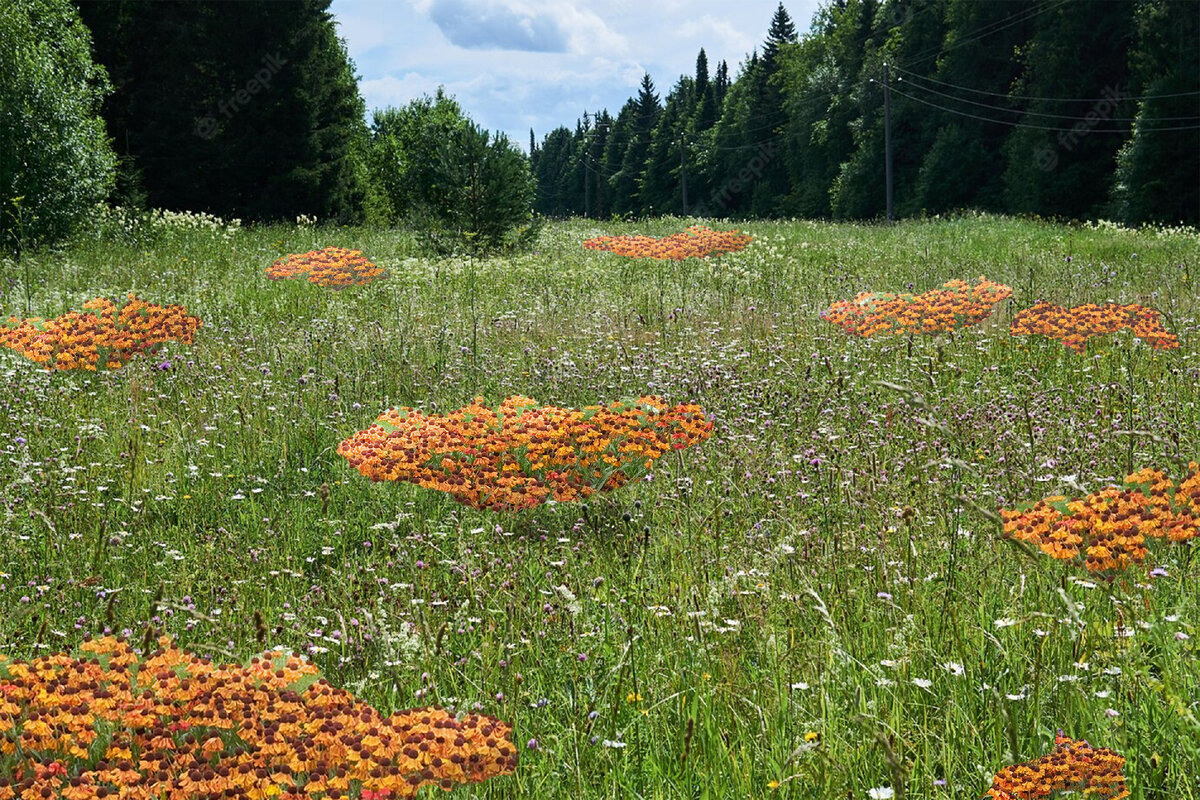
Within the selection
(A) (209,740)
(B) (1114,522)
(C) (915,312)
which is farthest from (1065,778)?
(C) (915,312)

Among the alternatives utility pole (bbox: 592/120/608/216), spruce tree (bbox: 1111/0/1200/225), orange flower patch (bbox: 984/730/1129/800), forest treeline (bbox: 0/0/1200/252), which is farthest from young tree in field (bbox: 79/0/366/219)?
utility pole (bbox: 592/120/608/216)

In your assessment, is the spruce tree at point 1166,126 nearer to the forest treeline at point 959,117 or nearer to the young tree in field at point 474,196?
the forest treeline at point 959,117

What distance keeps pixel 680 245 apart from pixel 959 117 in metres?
35.7

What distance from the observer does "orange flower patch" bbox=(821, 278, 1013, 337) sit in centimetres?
819

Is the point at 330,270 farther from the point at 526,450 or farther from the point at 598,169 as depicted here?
the point at 598,169

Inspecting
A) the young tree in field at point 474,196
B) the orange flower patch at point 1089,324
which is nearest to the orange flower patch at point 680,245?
the young tree in field at point 474,196

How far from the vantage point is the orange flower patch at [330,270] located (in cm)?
1208

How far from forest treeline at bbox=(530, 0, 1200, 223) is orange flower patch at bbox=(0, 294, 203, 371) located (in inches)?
1291

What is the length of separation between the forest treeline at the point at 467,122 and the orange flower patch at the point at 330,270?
3.87 meters

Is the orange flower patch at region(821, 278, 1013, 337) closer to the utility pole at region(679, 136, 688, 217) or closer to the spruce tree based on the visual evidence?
the spruce tree

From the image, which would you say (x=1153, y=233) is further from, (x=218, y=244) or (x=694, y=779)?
(x=694, y=779)

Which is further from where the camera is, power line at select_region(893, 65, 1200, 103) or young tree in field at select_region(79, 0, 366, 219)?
power line at select_region(893, 65, 1200, 103)

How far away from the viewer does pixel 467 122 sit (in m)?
17.1

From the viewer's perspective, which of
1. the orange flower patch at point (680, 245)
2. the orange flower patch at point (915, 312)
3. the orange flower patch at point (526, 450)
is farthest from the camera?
the orange flower patch at point (680, 245)
